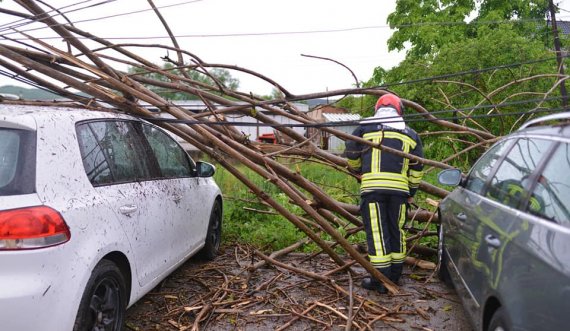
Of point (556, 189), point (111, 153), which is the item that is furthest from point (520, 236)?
point (111, 153)

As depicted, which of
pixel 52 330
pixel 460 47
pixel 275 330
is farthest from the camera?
pixel 460 47

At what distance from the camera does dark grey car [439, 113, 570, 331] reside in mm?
1899

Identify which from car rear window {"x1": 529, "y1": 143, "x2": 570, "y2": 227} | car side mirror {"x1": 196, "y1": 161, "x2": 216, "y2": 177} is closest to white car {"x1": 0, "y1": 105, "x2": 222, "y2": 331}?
car side mirror {"x1": 196, "y1": 161, "x2": 216, "y2": 177}

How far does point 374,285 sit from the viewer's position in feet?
14.6

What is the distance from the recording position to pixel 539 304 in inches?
75.5

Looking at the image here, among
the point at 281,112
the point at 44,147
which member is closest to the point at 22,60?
the point at 44,147

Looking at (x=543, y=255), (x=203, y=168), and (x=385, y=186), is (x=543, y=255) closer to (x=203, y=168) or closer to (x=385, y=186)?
(x=385, y=186)

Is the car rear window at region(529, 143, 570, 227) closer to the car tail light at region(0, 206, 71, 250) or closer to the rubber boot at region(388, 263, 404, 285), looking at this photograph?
the rubber boot at region(388, 263, 404, 285)

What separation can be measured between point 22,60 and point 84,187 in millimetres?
2226

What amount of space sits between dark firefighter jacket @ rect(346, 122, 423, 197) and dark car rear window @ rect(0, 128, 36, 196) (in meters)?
2.78

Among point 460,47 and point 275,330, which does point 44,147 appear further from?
point 460,47

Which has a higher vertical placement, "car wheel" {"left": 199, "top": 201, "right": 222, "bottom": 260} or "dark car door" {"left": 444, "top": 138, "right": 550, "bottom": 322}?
"dark car door" {"left": 444, "top": 138, "right": 550, "bottom": 322}

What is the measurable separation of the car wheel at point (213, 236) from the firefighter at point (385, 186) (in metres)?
1.77

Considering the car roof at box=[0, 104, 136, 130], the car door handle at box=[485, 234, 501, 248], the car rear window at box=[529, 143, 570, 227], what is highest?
the car roof at box=[0, 104, 136, 130]
